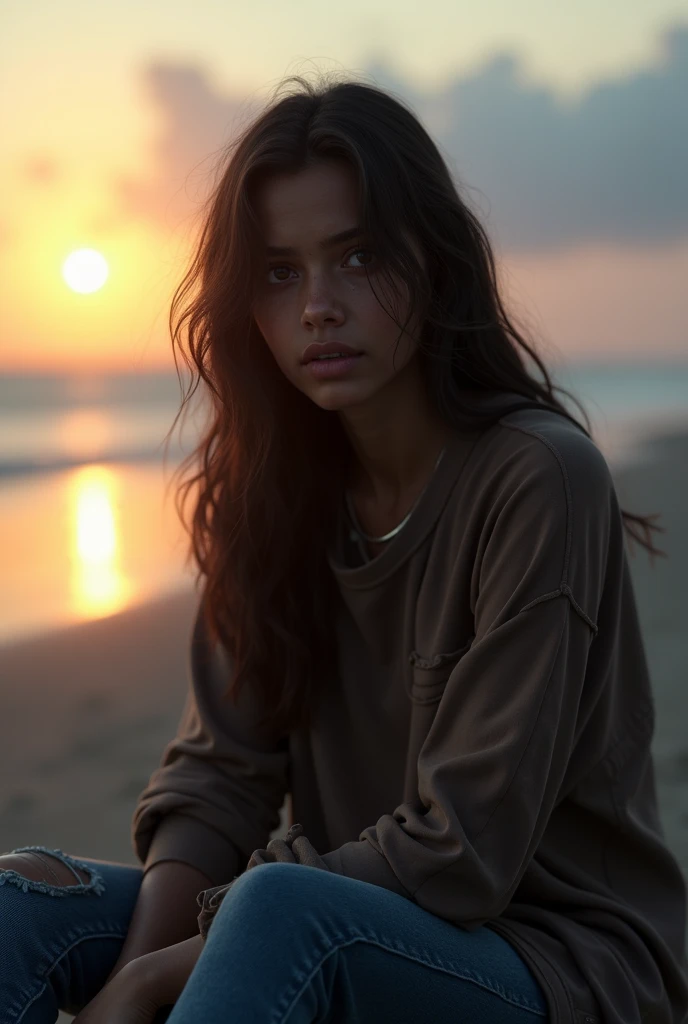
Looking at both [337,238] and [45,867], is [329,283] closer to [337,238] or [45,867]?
[337,238]

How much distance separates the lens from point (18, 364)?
34094 mm

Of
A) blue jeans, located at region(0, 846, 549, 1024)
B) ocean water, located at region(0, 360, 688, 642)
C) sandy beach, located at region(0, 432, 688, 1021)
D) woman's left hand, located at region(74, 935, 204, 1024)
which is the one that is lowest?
ocean water, located at region(0, 360, 688, 642)

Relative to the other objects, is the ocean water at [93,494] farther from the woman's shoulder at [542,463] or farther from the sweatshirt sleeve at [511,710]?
the sweatshirt sleeve at [511,710]

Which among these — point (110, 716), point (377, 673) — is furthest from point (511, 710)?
point (110, 716)

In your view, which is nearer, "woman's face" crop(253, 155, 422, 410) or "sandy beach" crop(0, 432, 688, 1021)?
"woman's face" crop(253, 155, 422, 410)

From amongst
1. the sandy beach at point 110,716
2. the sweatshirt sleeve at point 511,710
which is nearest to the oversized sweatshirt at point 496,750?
the sweatshirt sleeve at point 511,710

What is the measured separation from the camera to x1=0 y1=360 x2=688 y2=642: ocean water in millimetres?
7012

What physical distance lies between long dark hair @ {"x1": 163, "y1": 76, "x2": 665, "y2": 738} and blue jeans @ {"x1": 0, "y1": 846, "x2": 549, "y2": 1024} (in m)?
0.70

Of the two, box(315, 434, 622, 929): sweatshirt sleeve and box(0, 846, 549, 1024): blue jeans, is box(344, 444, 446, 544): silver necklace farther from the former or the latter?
box(0, 846, 549, 1024): blue jeans

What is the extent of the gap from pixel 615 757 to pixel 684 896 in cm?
28

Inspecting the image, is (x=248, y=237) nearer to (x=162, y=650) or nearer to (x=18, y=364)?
(x=162, y=650)

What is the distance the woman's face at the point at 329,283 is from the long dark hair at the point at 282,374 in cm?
3

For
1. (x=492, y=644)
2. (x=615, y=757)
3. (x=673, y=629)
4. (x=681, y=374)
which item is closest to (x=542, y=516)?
(x=492, y=644)

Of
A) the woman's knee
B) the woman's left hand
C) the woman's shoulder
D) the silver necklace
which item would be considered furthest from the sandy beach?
the woman's shoulder
